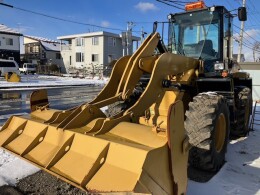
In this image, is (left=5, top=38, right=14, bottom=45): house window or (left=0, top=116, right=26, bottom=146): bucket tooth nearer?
(left=0, top=116, right=26, bottom=146): bucket tooth

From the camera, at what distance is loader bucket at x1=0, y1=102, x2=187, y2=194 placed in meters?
2.96

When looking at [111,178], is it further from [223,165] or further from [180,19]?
[180,19]

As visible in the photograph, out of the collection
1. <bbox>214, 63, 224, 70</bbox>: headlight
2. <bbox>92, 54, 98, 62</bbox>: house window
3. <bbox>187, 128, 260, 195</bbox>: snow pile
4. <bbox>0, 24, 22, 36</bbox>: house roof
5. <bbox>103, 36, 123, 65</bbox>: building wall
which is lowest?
<bbox>187, 128, 260, 195</bbox>: snow pile

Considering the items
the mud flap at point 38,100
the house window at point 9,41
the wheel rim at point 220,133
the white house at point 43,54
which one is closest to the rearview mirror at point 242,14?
the wheel rim at point 220,133

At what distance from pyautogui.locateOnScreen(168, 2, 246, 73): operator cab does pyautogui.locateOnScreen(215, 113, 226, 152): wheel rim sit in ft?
4.80

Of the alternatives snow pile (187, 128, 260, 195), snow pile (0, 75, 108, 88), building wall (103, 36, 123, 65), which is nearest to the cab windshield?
snow pile (187, 128, 260, 195)

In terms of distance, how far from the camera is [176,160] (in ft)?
10.9

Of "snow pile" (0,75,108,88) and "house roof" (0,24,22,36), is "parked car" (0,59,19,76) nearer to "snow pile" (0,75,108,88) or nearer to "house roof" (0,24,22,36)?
"snow pile" (0,75,108,88)

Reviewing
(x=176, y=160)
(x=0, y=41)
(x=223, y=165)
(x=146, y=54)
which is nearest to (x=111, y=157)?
(x=176, y=160)

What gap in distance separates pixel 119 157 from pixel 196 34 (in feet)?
14.4

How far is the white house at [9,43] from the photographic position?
4745 cm

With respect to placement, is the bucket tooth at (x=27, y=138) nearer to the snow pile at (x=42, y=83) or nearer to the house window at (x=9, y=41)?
the snow pile at (x=42, y=83)

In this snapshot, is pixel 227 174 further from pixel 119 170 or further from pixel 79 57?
pixel 79 57

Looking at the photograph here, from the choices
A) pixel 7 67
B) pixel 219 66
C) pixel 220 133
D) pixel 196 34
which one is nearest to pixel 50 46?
pixel 7 67
